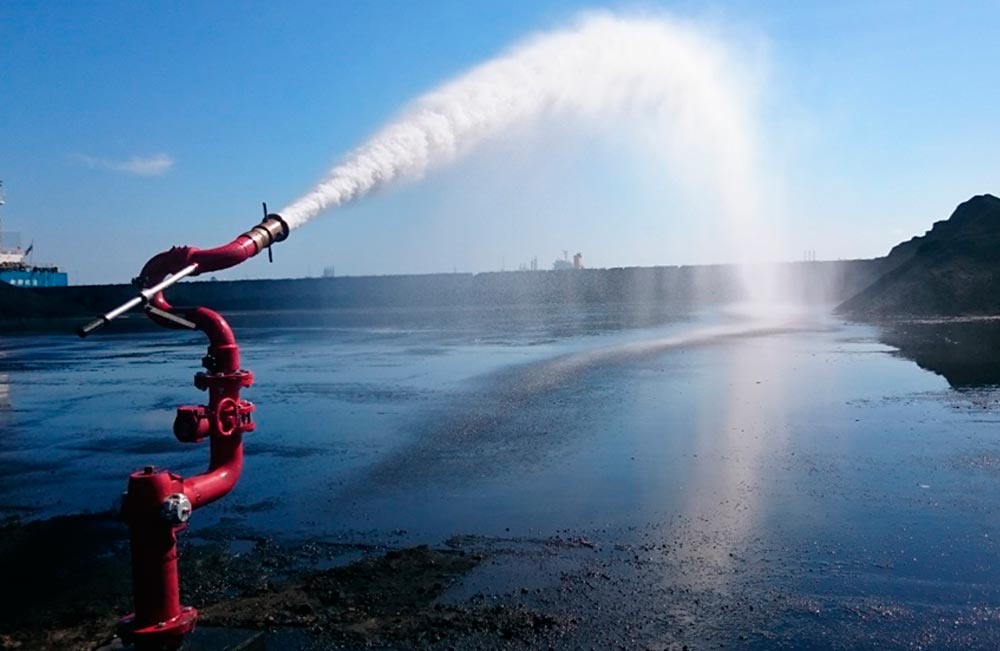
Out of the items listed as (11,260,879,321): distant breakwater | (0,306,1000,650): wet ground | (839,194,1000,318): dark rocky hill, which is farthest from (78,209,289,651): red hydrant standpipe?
(11,260,879,321): distant breakwater

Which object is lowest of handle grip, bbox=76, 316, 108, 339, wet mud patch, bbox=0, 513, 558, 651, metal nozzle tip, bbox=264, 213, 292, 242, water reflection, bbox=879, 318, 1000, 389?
wet mud patch, bbox=0, 513, 558, 651

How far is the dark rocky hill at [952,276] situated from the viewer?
41906 mm

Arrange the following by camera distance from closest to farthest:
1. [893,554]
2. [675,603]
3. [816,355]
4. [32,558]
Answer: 1. [675,603]
2. [893,554]
3. [32,558]
4. [816,355]

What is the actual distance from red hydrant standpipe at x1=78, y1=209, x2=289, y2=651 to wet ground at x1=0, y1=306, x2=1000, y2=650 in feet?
3.94

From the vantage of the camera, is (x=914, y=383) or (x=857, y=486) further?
(x=914, y=383)

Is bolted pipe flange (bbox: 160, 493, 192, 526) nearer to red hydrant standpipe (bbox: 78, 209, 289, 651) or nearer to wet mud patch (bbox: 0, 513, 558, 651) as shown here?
red hydrant standpipe (bbox: 78, 209, 289, 651)

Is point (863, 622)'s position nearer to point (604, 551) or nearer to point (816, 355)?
point (604, 551)

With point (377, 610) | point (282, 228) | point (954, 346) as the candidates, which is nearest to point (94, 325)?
point (282, 228)

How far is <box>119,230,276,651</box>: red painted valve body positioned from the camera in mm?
4523

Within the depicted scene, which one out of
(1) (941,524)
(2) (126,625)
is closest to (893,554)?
(1) (941,524)

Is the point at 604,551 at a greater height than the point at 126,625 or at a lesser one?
lesser

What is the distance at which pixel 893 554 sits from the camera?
7.27 metres

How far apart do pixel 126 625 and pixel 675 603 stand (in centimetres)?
370

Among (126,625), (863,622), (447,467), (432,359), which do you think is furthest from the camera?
(432,359)
